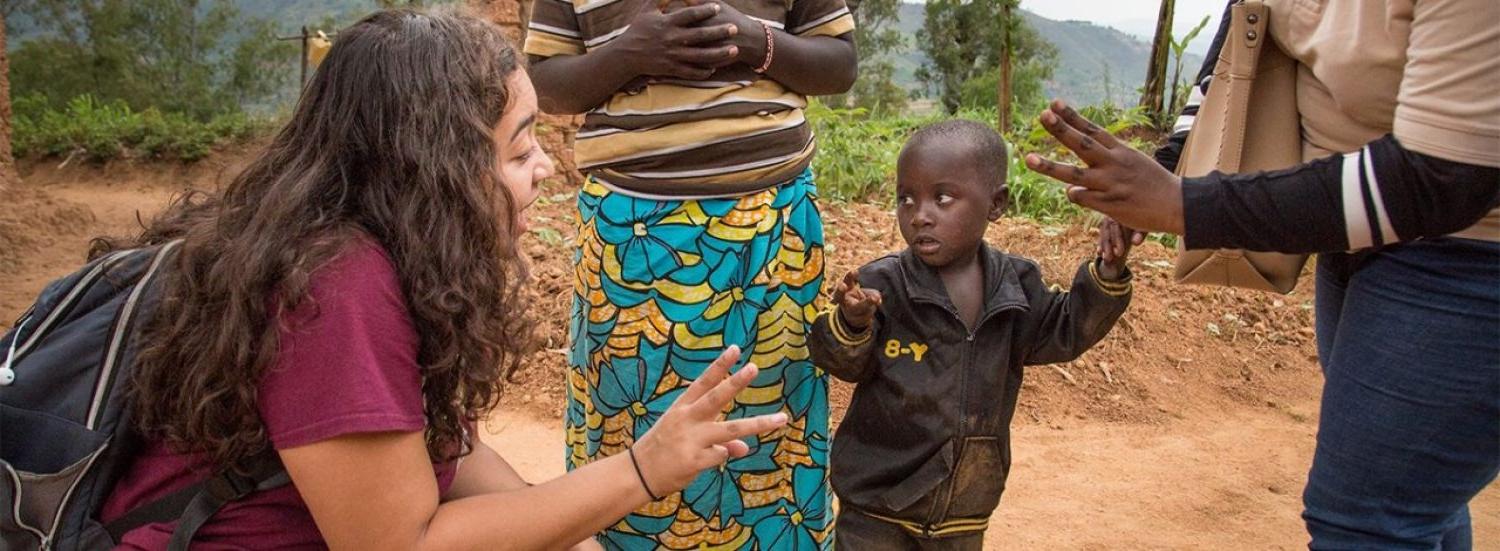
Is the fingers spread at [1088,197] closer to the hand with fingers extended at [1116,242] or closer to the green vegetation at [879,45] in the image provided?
the hand with fingers extended at [1116,242]

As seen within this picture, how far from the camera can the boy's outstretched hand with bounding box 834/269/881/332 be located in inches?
76.8

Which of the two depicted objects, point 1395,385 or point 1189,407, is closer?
point 1395,385

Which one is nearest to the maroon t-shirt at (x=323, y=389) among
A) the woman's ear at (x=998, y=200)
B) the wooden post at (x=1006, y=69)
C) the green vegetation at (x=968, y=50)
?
the woman's ear at (x=998, y=200)

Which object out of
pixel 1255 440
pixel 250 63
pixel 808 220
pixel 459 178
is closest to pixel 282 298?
pixel 459 178

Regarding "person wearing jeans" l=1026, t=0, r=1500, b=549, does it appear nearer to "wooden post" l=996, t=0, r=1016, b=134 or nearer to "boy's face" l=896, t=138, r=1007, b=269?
"boy's face" l=896, t=138, r=1007, b=269

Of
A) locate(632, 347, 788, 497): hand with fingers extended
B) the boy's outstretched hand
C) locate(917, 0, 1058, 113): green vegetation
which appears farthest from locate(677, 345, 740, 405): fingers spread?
locate(917, 0, 1058, 113): green vegetation

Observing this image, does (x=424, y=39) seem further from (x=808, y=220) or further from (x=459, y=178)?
(x=808, y=220)

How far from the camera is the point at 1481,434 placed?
1.46 metres

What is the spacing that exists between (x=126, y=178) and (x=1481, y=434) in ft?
36.1

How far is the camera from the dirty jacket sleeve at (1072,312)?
6.55ft

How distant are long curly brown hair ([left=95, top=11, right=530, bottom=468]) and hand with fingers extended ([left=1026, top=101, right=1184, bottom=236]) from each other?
80 centimetres

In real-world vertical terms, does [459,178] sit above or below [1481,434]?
above

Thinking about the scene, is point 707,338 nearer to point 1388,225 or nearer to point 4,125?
point 1388,225

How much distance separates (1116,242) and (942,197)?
35cm
